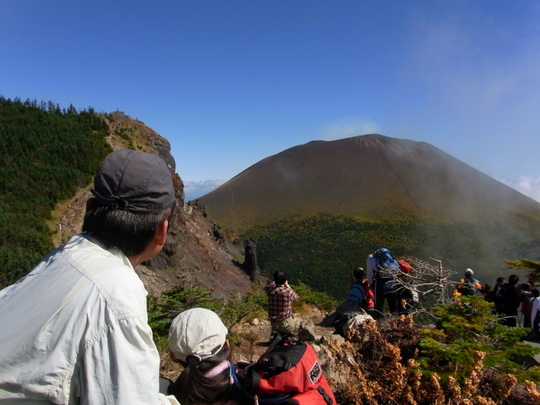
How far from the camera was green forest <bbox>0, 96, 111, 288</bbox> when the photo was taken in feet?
35.2

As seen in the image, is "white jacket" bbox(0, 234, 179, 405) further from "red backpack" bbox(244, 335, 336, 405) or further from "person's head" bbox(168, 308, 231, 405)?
"red backpack" bbox(244, 335, 336, 405)

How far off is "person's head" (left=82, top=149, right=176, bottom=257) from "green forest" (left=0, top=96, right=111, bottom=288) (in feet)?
28.0

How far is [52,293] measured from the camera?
920mm

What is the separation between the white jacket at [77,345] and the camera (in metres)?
0.88

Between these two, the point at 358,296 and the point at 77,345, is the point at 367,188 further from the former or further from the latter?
the point at 77,345

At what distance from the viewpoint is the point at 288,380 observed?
194 cm

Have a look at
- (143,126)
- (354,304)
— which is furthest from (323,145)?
(354,304)

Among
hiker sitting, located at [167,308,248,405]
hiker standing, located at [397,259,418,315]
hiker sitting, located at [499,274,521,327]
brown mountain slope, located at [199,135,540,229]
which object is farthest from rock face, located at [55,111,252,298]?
brown mountain slope, located at [199,135,540,229]

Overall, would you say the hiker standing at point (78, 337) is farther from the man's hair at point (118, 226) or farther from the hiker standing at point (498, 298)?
the hiker standing at point (498, 298)

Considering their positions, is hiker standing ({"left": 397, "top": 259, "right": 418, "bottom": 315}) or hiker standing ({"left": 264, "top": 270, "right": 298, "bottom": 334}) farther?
hiker standing ({"left": 397, "top": 259, "right": 418, "bottom": 315})

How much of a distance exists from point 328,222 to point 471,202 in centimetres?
3266

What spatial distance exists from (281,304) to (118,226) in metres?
3.76

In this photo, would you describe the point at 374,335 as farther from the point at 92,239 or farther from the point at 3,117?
the point at 3,117

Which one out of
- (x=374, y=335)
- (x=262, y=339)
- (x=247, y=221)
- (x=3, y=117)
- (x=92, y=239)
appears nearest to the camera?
(x=92, y=239)
